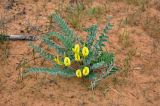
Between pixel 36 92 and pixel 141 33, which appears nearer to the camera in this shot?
pixel 36 92

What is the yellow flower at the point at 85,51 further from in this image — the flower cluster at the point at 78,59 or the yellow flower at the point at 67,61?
the yellow flower at the point at 67,61

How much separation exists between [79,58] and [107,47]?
653 mm

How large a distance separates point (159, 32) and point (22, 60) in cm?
168

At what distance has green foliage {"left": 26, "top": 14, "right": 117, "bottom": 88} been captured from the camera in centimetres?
364

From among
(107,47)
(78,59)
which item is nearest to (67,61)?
(78,59)

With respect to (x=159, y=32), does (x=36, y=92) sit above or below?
below

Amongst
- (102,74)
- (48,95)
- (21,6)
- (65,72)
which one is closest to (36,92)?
(48,95)

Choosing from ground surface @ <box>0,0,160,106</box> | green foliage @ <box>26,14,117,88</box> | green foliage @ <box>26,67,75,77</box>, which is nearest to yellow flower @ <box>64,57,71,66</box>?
green foliage @ <box>26,14,117,88</box>

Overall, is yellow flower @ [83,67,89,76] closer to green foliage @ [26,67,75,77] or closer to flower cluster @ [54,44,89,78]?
flower cluster @ [54,44,89,78]

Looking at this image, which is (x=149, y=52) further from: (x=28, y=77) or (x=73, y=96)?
(x=28, y=77)

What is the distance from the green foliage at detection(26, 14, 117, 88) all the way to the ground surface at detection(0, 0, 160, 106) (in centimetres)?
11

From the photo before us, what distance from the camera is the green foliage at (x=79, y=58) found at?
3643 mm

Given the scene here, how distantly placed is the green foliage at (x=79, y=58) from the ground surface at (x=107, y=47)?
11 cm

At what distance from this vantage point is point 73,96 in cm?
358
